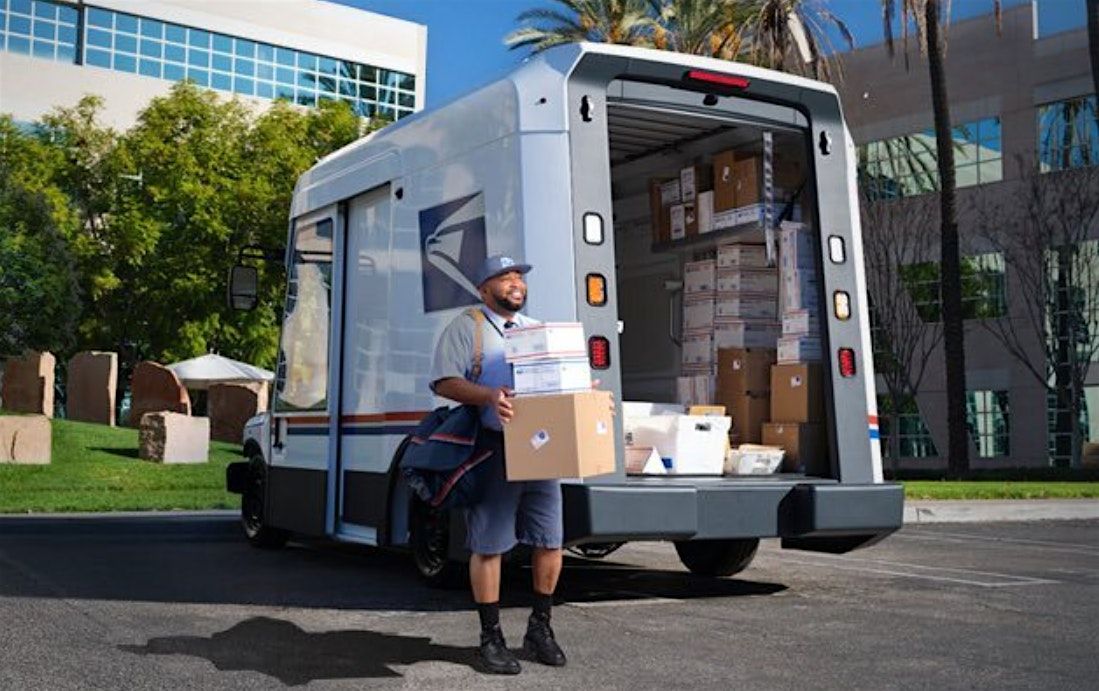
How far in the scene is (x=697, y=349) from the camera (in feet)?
31.5

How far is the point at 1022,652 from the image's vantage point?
6.64m

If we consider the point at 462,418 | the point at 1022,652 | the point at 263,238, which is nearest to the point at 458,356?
the point at 462,418

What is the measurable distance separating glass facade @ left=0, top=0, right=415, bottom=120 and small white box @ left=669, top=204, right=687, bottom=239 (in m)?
39.5

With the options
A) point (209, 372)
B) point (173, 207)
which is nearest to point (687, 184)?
point (209, 372)

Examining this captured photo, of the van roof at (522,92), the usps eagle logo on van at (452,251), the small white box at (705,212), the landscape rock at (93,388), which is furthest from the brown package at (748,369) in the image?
the landscape rock at (93,388)

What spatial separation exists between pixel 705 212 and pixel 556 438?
3892 millimetres

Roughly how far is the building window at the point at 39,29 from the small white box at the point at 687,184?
4459cm

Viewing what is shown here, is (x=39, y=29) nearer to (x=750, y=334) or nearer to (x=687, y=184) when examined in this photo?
(x=687, y=184)

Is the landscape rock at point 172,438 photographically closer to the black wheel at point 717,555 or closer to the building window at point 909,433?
the black wheel at point 717,555

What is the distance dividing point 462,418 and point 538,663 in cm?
115

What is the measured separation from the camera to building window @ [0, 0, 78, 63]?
49281mm

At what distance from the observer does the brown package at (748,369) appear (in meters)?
9.04

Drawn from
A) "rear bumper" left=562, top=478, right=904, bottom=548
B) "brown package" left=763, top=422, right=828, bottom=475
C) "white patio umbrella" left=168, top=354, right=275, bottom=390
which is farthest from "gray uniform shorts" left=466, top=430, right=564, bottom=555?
"white patio umbrella" left=168, top=354, right=275, bottom=390

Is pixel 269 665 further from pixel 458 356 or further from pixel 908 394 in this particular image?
pixel 908 394
